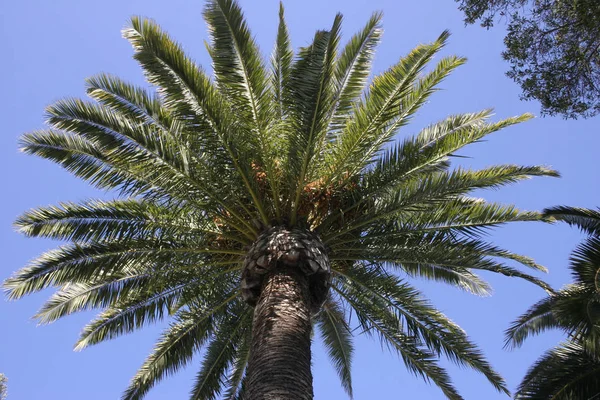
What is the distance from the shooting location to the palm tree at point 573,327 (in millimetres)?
8867

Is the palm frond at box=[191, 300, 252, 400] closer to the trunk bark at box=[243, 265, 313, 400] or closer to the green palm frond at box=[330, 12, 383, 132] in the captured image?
the trunk bark at box=[243, 265, 313, 400]

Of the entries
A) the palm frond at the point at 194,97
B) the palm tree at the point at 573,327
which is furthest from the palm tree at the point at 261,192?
the palm tree at the point at 573,327

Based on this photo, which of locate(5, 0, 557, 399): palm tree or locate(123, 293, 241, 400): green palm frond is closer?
locate(5, 0, 557, 399): palm tree

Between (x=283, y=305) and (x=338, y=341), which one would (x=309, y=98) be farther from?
(x=338, y=341)

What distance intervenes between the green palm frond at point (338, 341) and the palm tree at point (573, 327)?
10.5 ft

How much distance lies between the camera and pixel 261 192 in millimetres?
9922

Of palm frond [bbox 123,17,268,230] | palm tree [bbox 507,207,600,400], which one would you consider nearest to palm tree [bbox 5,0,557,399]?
palm frond [bbox 123,17,268,230]

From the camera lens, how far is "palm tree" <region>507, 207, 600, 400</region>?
29.1 feet

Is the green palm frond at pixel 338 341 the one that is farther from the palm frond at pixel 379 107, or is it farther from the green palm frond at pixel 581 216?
the green palm frond at pixel 581 216

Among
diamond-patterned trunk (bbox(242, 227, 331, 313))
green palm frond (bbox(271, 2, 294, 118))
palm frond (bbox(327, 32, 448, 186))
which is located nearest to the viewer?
diamond-patterned trunk (bbox(242, 227, 331, 313))

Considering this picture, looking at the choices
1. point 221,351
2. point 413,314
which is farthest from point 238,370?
point 413,314

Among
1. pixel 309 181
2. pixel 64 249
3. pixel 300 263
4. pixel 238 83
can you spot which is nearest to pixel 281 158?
pixel 309 181

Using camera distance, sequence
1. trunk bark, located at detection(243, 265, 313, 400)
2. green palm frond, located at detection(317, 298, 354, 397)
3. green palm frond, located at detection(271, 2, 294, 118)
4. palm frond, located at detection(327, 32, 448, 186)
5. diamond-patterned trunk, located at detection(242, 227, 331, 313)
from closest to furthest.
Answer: trunk bark, located at detection(243, 265, 313, 400) → diamond-patterned trunk, located at detection(242, 227, 331, 313) → palm frond, located at detection(327, 32, 448, 186) → green palm frond, located at detection(271, 2, 294, 118) → green palm frond, located at detection(317, 298, 354, 397)

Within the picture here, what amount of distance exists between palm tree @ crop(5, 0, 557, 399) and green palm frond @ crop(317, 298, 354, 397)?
1.67 m
